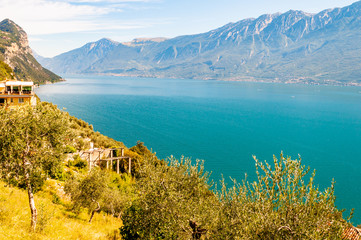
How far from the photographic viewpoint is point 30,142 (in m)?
14.3

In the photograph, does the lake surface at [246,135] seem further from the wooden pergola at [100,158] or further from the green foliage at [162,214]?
the green foliage at [162,214]

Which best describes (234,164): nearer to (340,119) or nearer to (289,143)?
(289,143)

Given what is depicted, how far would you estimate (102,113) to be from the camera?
445 feet

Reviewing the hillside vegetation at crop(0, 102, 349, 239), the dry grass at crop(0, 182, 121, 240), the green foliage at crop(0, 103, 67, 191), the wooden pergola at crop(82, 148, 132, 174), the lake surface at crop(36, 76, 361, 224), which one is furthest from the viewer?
the lake surface at crop(36, 76, 361, 224)

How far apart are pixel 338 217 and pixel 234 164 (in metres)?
62.9

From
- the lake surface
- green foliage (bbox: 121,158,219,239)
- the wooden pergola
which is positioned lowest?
the lake surface

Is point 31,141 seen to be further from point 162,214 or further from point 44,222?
point 162,214

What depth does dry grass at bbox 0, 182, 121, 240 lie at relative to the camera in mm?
14320

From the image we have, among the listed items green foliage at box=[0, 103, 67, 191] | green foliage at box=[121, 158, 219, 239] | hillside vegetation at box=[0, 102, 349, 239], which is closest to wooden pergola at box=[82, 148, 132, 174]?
hillside vegetation at box=[0, 102, 349, 239]

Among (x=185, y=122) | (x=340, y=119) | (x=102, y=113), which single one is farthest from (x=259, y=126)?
(x=102, y=113)

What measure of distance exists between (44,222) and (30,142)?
4837 millimetres

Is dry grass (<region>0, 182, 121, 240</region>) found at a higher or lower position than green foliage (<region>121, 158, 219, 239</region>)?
lower

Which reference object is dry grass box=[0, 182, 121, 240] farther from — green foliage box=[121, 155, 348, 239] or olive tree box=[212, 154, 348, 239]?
olive tree box=[212, 154, 348, 239]

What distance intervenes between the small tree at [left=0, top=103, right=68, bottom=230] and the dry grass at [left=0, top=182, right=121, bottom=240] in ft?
2.66
